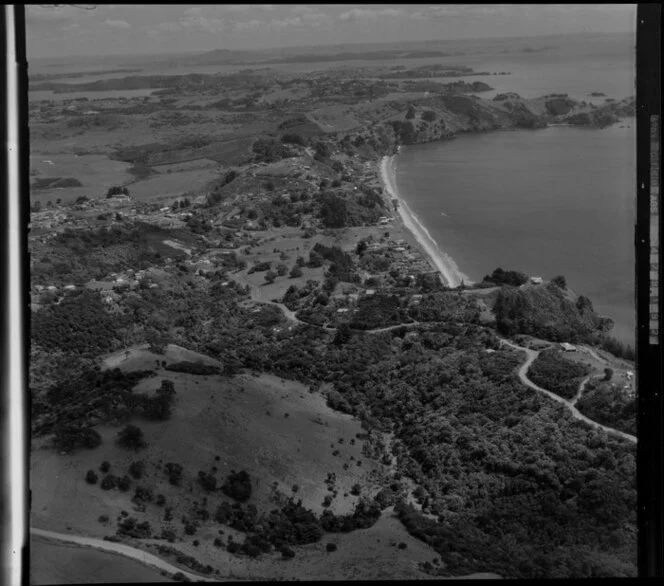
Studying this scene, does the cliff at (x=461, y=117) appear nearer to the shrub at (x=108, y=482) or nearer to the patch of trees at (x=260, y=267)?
the patch of trees at (x=260, y=267)

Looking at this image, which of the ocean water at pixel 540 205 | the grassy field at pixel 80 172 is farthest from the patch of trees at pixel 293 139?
the grassy field at pixel 80 172

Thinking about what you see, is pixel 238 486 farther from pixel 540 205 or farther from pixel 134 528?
pixel 540 205

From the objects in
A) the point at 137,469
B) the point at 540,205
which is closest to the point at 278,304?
the point at 137,469

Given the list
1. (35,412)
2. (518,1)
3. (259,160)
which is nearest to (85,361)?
(35,412)

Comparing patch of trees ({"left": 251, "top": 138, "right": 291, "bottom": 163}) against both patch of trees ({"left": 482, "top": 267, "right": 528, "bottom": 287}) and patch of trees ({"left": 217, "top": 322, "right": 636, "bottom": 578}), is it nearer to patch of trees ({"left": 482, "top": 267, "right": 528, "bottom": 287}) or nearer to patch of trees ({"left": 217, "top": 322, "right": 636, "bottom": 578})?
patch of trees ({"left": 482, "top": 267, "right": 528, "bottom": 287})

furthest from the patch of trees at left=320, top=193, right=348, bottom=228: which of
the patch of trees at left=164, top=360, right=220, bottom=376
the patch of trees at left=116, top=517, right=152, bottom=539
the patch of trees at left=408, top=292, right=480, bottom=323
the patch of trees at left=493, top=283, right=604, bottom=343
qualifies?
the patch of trees at left=116, top=517, right=152, bottom=539
